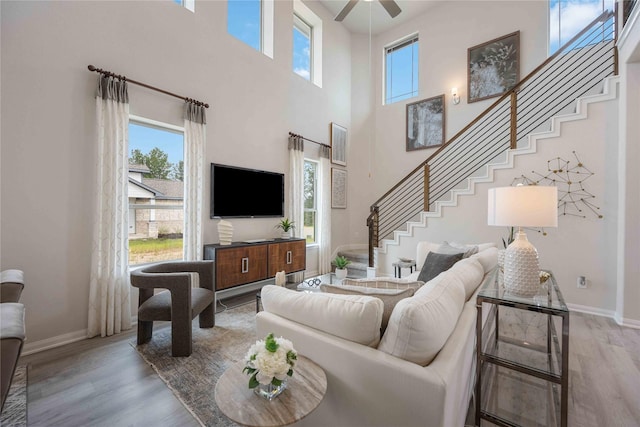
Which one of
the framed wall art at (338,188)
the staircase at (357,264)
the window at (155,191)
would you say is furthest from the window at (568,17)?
the window at (155,191)

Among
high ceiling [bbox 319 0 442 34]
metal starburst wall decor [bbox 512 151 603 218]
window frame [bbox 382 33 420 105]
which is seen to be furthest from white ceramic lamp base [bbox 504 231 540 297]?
high ceiling [bbox 319 0 442 34]

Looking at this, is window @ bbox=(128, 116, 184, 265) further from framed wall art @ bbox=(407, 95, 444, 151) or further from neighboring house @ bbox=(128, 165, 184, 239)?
framed wall art @ bbox=(407, 95, 444, 151)

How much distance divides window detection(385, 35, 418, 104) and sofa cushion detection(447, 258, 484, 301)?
5.06 m

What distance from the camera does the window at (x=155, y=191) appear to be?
3104 millimetres

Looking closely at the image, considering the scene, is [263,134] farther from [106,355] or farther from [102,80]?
[106,355]

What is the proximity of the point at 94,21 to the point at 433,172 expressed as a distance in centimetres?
562

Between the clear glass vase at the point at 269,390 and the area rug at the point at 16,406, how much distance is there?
1642 millimetres

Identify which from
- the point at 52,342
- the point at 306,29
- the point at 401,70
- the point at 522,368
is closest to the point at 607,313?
the point at 522,368

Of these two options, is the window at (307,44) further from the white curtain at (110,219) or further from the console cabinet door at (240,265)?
the console cabinet door at (240,265)

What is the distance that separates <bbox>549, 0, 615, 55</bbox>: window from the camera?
4.29 metres

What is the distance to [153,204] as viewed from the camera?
3.24 m

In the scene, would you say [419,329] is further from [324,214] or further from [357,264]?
[324,214]

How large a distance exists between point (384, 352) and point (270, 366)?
488mm

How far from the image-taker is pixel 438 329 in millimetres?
1149
